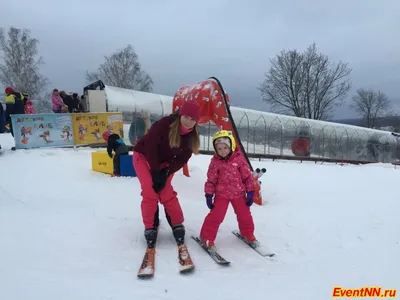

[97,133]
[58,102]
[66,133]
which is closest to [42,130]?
[66,133]

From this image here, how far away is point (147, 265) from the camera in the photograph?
2.95 metres

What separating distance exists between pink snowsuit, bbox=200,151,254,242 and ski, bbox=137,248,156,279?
66 centimetres

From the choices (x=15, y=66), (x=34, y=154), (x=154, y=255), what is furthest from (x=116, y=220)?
(x=15, y=66)

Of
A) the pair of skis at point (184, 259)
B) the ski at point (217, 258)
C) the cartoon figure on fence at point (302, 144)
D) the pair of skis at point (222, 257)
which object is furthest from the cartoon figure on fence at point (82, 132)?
the cartoon figure on fence at point (302, 144)

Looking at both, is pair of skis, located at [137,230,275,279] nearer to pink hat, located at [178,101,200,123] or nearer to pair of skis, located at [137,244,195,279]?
pair of skis, located at [137,244,195,279]

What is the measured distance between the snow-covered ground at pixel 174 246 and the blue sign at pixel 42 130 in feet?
12.4

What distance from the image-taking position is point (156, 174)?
3.35m

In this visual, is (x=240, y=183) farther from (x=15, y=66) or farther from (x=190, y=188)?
(x=15, y=66)

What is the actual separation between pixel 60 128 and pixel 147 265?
8884 mm

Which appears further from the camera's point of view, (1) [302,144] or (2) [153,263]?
(1) [302,144]

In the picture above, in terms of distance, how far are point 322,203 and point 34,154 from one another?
828 cm

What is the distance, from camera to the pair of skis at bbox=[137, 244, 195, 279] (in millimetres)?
2816

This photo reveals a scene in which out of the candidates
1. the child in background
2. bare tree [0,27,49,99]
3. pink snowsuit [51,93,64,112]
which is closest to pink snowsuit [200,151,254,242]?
the child in background

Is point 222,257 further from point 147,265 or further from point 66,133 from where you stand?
point 66,133
